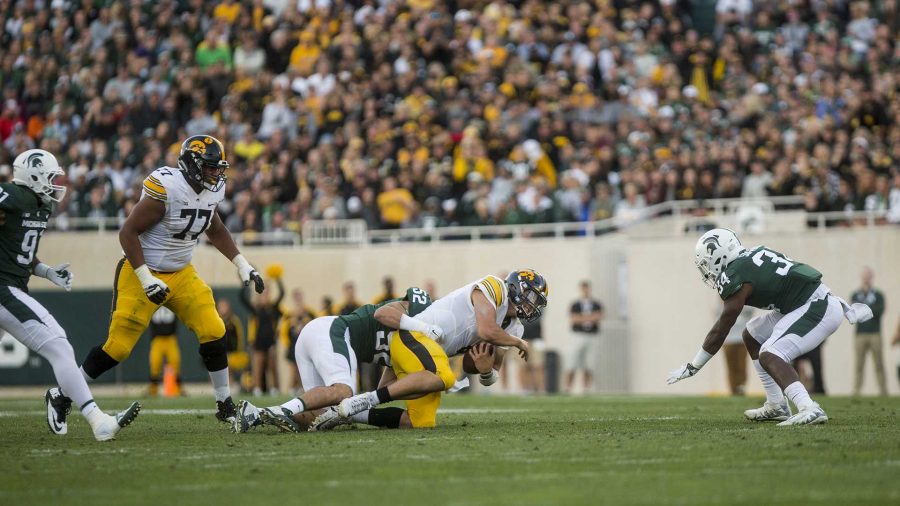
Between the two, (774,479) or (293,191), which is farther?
(293,191)

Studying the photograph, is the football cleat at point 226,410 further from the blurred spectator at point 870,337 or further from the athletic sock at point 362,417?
the blurred spectator at point 870,337

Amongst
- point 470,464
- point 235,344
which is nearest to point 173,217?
point 470,464

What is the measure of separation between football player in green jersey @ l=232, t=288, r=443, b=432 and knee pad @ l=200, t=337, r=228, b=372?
793 mm

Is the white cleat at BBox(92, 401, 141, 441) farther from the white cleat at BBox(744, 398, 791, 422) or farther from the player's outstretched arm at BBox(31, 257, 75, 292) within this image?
the white cleat at BBox(744, 398, 791, 422)

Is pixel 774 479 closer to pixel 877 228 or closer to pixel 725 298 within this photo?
pixel 725 298

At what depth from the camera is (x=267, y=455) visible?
7648 millimetres

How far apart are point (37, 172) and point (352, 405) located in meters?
2.75

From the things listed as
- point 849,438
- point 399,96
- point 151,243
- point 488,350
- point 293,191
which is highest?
point 399,96

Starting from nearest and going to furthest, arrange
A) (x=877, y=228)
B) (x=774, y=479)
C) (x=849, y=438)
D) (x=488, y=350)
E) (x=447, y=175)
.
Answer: (x=774, y=479), (x=849, y=438), (x=488, y=350), (x=877, y=228), (x=447, y=175)

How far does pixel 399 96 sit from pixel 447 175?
8.39 feet

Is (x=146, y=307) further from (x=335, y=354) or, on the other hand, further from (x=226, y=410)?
(x=335, y=354)

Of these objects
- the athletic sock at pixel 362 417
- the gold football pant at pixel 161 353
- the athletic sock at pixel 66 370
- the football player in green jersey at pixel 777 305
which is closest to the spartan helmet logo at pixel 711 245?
the football player in green jersey at pixel 777 305

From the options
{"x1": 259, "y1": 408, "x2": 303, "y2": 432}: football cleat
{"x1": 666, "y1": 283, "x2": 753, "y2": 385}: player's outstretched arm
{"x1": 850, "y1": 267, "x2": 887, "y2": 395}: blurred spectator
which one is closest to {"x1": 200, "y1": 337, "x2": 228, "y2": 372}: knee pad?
{"x1": 259, "y1": 408, "x2": 303, "y2": 432}: football cleat

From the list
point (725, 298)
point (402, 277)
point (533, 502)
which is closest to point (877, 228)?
point (402, 277)
